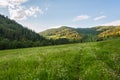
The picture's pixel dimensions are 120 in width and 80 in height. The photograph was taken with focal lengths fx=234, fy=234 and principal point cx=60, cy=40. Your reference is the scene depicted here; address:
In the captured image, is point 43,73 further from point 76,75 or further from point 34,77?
point 76,75

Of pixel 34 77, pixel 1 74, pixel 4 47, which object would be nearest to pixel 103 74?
pixel 34 77

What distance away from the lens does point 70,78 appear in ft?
49.0

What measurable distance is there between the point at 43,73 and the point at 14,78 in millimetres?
1917

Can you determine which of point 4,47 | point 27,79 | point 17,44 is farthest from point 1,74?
point 17,44

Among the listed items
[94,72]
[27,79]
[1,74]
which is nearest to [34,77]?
[27,79]

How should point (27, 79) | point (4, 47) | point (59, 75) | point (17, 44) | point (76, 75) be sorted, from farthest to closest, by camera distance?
1. point (17, 44)
2. point (4, 47)
3. point (76, 75)
4. point (59, 75)
5. point (27, 79)

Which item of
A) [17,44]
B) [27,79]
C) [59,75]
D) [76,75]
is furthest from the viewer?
[17,44]

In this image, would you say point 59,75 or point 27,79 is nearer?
point 27,79

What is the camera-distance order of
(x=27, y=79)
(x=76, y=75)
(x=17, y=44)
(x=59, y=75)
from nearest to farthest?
(x=27, y=79), (x=59, y=75), (x=76, y=75), (x=17, y=44)

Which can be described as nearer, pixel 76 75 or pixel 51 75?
pixel 51 75

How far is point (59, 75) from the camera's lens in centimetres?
1484

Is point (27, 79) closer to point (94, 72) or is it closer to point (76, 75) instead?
point (76, 75)

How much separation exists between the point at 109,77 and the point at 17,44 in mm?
114127

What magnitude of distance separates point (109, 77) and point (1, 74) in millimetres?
7278
